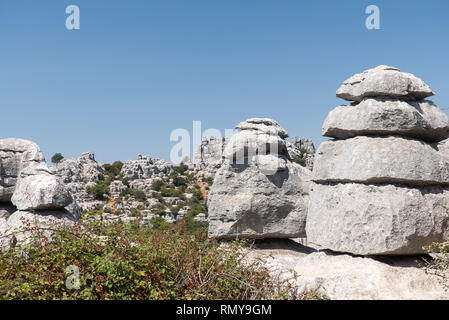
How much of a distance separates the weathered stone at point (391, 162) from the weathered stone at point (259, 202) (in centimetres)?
237

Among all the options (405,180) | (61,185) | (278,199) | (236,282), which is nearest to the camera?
(236,282)

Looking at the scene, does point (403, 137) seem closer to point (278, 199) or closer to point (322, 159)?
point (322, 159)

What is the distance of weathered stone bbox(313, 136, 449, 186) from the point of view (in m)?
7.54

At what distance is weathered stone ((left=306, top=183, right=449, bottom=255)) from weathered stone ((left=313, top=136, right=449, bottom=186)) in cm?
18

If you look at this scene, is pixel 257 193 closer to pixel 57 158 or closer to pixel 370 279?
pixel 370 279

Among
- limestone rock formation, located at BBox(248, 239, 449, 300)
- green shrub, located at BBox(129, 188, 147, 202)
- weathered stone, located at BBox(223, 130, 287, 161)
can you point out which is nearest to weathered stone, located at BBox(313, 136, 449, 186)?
limestone rock formation, located at BBox(248, 239, 449, 300)

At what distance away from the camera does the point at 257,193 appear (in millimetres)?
10477

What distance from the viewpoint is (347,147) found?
823cm

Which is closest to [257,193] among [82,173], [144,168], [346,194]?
[346,194]

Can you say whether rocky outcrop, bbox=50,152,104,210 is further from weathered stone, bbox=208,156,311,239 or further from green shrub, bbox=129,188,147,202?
weathered stone, bbox=208,156,311,239

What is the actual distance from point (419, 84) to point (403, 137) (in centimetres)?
117

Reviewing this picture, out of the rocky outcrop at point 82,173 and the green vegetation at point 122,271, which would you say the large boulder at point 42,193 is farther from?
the rocky outcrop at point 82,173

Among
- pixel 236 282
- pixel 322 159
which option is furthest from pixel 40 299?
pixel 322 159

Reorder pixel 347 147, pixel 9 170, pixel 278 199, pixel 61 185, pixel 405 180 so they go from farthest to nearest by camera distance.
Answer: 1. pixel 9 170
2. pixel 278 199
3. pixel 61 185
4. pixel 347 147
5. pixel 405 180
